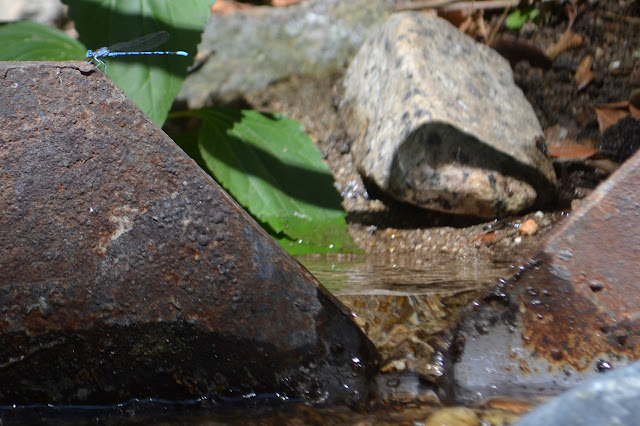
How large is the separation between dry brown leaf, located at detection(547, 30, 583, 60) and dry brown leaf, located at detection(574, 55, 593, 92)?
11cm

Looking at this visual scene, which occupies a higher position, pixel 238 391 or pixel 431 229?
pixel 238 391

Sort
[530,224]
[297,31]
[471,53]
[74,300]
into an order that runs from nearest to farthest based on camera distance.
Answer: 1. [74,300]
2. [530,224]
3. [471,53]
4. [297,31]

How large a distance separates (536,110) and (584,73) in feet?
1.18

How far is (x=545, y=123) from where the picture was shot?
341 cm

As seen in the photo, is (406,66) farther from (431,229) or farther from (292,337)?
(292,337)

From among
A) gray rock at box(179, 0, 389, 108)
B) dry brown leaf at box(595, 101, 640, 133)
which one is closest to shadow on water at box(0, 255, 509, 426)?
dry brown leaf at box(595, 101, 640, 133)

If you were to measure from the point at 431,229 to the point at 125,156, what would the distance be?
6.04ft

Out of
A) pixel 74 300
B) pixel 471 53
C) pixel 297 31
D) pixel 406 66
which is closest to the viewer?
pixel 74 300

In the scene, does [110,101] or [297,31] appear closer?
[110,101]

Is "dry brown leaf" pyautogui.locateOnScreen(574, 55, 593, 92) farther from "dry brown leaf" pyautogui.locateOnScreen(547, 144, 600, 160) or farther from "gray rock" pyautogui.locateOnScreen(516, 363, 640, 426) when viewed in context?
"gray rock" pyautogui.locateOnScreen(516, 363, 640, 426)

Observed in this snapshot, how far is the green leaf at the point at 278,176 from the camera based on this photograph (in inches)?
117

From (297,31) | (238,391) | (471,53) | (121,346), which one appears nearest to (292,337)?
(238,391)

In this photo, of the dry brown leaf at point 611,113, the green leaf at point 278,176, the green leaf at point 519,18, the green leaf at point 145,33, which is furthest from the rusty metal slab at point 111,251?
the green leaf at point 519,18

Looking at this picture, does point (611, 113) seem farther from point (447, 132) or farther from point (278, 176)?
point (278, 176)
